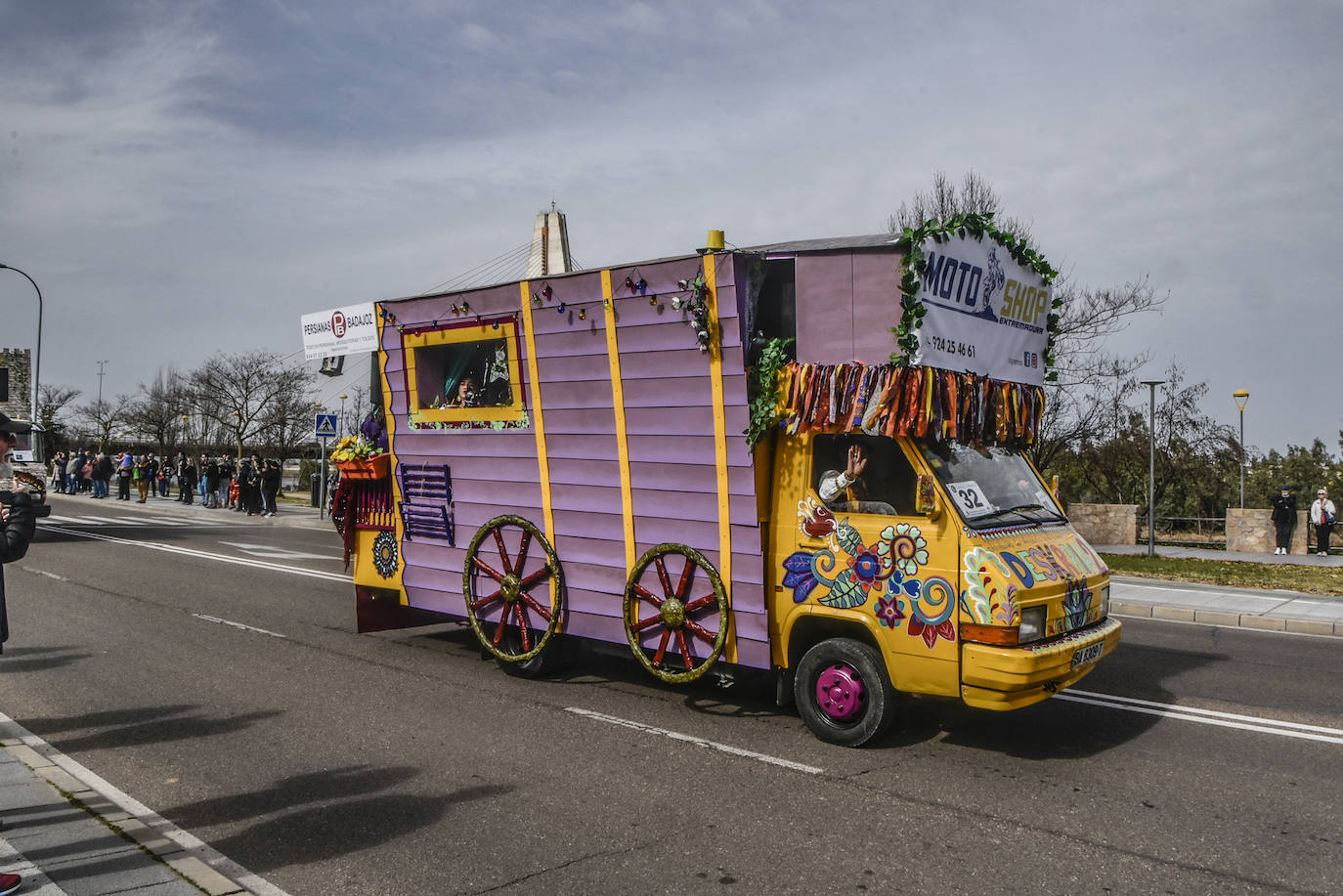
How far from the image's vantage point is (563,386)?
7.72 metres

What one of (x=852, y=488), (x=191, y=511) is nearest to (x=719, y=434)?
(x=852, y=488)

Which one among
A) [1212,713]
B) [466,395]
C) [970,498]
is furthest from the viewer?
[466,395]

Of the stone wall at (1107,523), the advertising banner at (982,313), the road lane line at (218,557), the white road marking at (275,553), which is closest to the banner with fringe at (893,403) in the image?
the advertising banner at (982,313)

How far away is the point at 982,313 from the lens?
6730mm

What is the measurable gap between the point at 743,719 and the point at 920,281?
3.17 m

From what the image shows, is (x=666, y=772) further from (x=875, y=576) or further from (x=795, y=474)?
(x=795, y=474)

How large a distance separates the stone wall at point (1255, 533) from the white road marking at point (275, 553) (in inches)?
788

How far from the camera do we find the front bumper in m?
5.68

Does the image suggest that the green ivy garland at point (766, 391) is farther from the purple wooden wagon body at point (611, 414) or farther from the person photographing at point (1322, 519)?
the person photographing at point (1322, 519)

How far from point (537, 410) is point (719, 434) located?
1759 mm

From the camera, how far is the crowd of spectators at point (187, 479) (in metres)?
31.6

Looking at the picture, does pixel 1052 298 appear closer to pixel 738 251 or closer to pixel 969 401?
pixel 969 401

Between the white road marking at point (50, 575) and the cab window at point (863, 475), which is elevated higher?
the cab window at point (863, 475)

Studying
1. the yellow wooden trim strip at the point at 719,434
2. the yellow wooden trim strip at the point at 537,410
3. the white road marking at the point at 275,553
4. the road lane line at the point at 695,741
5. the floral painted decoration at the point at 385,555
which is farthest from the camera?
the white road marking at the point at 275,553
